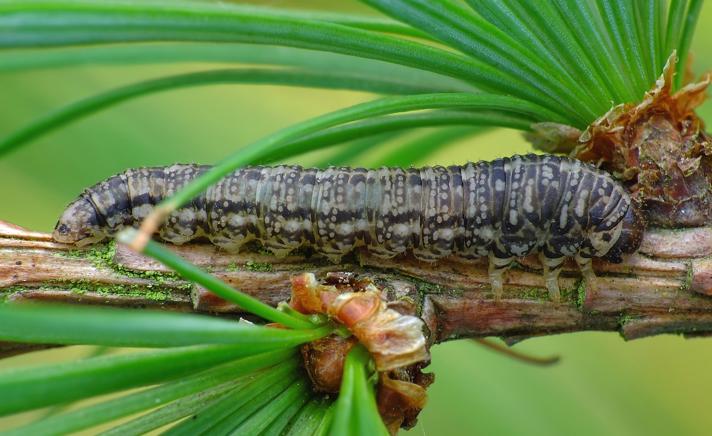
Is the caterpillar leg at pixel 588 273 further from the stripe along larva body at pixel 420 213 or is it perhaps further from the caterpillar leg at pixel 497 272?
the caterpillar leg at pixel 497 272

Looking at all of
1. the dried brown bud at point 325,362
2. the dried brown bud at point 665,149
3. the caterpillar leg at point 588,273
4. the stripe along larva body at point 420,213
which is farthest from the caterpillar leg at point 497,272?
the dried brown bud at point 325,362

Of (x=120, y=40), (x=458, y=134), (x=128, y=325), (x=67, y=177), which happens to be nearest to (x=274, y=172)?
(x=458, y=134)

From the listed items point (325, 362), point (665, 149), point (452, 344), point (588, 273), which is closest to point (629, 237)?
point (588, 273)

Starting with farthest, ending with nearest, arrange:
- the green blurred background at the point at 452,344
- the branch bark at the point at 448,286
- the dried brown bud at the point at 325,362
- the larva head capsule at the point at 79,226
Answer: the green blurred background at the point at 452,344 → the larva head capsule at the point at 79,226 → the branch bark at the point at 448,286 → the dried brown bud at the point at 325,362

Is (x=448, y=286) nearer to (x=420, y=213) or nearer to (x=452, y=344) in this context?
(x=420, y=213)

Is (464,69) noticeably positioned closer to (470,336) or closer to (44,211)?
(470,336)

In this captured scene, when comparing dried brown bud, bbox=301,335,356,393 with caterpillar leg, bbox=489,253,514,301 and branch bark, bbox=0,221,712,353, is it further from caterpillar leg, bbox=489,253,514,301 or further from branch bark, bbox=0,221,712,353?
caterpillar leg, bbox=489,253,514,301

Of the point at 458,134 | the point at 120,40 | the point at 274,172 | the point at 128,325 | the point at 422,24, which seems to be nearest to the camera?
the point at 128,325
